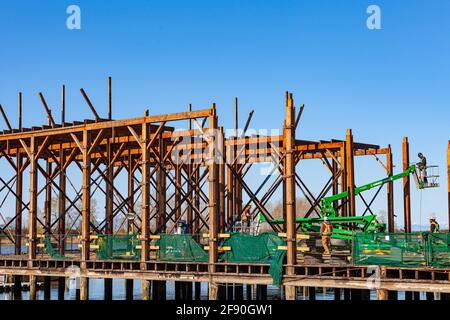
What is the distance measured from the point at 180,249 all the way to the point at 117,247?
3672mm

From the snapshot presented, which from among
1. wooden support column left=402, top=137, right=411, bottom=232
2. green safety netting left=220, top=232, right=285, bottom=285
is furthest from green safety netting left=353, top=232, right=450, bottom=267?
wooden support column left=402, top=137, right=411, bottom=232

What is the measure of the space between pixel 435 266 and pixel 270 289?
95.2ft

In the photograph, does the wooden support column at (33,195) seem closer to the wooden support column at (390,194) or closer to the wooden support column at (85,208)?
the wooden support column at (85,208)

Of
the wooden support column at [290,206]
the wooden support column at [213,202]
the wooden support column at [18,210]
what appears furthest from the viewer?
the wooden support column at [18,210]

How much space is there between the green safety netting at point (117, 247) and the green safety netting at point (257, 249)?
16.5 feet

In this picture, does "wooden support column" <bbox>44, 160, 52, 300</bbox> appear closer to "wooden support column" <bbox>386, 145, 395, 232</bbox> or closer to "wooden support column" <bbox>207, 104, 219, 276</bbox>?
"wooden support column" <bbox>207, 104, 219, 276</bbox>

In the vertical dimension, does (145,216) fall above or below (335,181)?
below

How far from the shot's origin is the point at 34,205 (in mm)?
39062

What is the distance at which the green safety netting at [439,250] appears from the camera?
27.4 m

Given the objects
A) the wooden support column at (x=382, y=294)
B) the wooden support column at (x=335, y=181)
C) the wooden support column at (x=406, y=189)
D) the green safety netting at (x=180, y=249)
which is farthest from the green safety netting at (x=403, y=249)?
the wooden support column at (x=335, y=181)

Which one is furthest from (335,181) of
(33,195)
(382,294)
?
(382,294)

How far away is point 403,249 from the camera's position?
2819cm

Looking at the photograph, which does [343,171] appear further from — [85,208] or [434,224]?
[85,208]

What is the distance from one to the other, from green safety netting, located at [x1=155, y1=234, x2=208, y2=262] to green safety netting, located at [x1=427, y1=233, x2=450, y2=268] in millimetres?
8830
